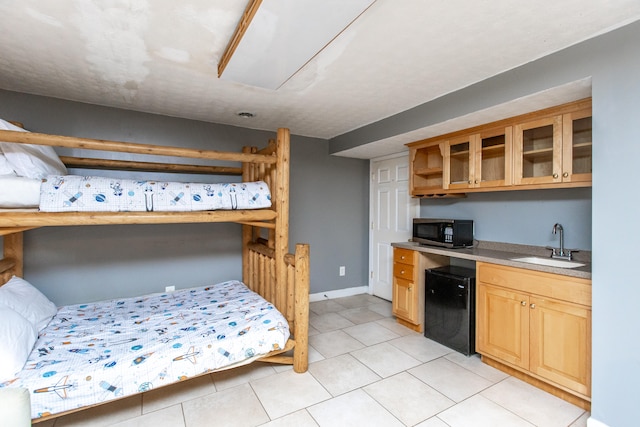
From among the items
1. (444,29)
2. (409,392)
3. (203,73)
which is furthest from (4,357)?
(444,29)

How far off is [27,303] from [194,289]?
1.28m

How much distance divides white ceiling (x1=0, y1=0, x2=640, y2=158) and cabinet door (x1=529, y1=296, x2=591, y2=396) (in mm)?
1490

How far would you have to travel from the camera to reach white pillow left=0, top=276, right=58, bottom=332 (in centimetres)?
199

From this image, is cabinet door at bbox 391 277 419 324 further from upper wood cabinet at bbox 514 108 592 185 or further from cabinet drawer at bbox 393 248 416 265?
upper wood cabinet at bbox 514 108 592 185

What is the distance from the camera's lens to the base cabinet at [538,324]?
76.8 inches

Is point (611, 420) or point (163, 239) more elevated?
point (163, 239)

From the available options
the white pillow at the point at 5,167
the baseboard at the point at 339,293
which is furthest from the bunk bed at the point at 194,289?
the baseboard at the point at 339,293

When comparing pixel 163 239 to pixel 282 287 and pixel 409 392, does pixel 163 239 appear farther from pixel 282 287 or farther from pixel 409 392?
pixel 409 392

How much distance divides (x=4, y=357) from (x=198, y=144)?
2.45 meters

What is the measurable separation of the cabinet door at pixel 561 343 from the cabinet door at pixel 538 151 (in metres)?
0.95

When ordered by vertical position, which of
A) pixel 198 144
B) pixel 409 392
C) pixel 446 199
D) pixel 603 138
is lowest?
pixel 409 392

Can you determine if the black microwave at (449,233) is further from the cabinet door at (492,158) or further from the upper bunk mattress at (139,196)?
the upper bunk mattress at (139,196)

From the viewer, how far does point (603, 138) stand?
1.75 meters

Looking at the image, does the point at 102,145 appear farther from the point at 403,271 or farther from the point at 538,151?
the point at 538,151
